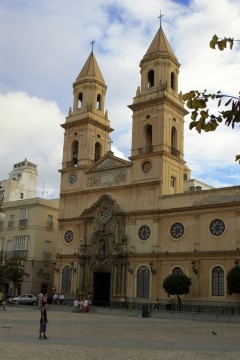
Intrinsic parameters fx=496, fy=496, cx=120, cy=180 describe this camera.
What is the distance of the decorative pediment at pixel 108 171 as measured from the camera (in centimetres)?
4884

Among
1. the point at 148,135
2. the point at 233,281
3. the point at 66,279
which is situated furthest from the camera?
the point at 66,279

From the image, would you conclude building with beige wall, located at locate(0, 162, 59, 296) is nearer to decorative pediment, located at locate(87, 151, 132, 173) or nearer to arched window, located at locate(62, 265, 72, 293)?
arched window, located at locate(62, 265, 72, 293)

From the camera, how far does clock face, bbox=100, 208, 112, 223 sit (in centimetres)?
4797

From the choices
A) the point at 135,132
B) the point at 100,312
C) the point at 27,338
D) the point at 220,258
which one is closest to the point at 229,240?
the point at 220,258

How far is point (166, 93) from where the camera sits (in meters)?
48.0

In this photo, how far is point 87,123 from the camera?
2138 inches

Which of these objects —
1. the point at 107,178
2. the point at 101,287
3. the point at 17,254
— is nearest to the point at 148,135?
the point at 107,178

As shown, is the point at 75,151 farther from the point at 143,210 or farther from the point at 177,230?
the point at 177,230

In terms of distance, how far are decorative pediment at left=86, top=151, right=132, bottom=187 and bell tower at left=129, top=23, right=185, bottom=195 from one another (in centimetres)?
148

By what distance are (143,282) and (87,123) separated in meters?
19.2

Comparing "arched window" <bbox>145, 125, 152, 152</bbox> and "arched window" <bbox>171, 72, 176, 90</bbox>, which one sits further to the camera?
"arched window" <bbox>171, 72, 176, 90</bbox>

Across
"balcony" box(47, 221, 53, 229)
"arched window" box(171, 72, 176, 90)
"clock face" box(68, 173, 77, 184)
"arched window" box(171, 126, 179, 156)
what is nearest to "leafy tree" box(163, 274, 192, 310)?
"arched window" box(171, 126, 179, 156)

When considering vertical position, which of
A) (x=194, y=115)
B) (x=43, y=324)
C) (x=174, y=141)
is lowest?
(x=43, y=324)

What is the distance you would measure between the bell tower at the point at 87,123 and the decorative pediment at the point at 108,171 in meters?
2.03
